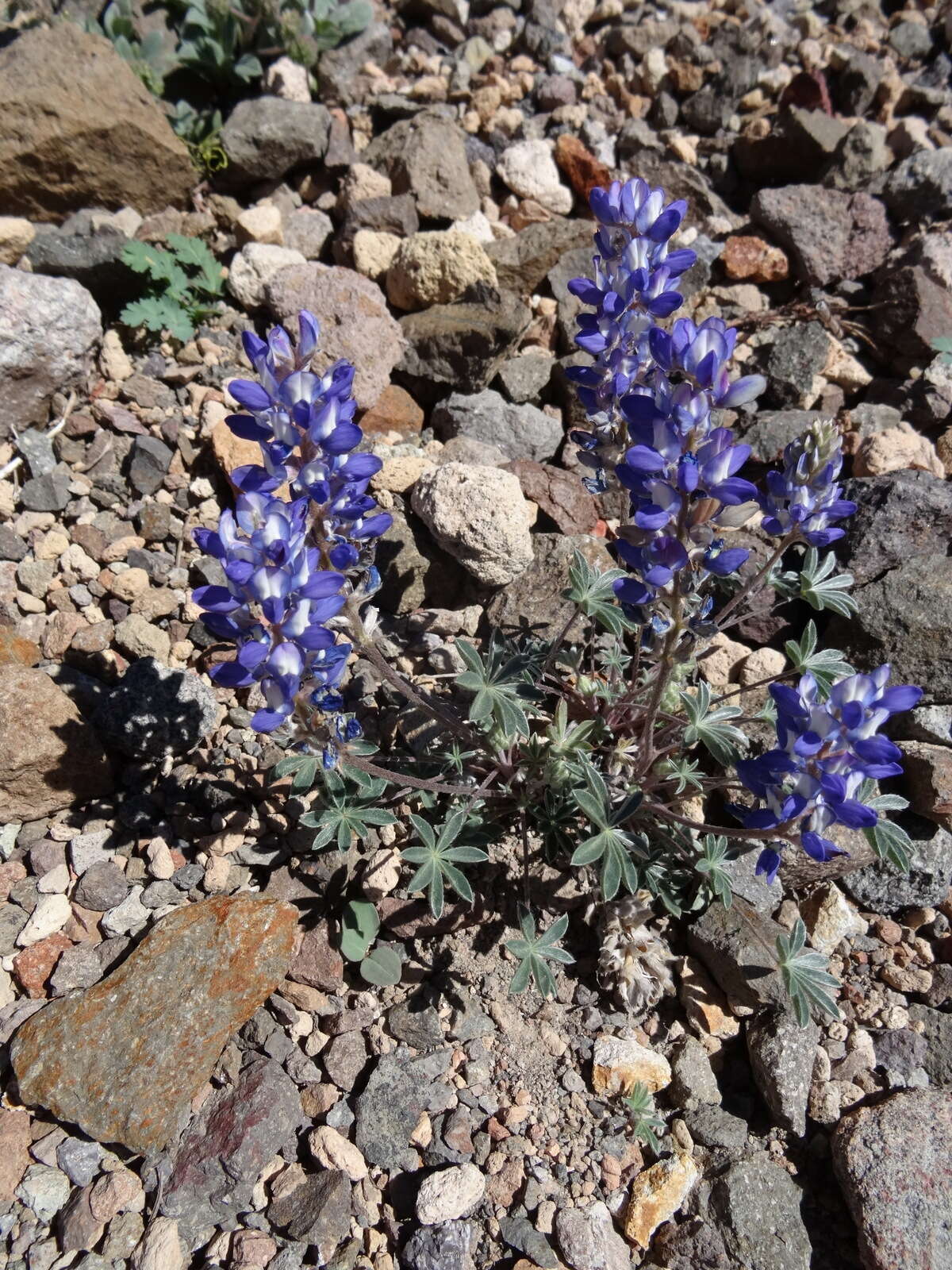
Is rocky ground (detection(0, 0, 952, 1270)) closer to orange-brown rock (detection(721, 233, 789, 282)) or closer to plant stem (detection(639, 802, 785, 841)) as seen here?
orange-brown rock (detection(721, 233, 789, 282))

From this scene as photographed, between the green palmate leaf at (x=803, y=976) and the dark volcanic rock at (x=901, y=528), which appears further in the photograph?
the dark volcanic rock at (x=901, y=528)

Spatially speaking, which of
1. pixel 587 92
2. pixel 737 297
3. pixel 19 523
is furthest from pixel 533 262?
pixel 19 523

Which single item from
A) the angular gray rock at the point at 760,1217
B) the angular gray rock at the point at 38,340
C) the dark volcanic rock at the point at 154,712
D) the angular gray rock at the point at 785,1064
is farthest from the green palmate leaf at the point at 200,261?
the angular gray rock at the point at 760,1217

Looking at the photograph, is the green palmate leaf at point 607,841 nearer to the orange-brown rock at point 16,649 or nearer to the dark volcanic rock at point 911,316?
the orange-brown rock at point 16,649

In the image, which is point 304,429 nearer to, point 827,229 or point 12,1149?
point 12,1149

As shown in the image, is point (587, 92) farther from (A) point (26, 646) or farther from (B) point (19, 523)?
(A) point (26, 646)
